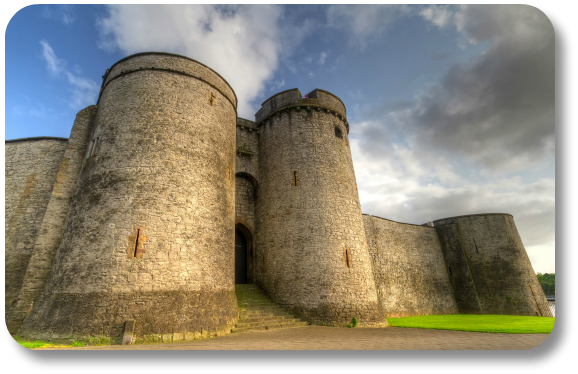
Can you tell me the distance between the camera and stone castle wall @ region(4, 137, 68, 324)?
9.40m

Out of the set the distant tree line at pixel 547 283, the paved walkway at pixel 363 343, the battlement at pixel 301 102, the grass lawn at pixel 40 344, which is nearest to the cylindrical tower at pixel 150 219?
the grass lawn at pixel 40 344

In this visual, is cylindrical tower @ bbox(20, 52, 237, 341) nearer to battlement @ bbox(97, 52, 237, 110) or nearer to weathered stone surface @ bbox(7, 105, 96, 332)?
battlement @ bbox(97, 52, 237, 110)

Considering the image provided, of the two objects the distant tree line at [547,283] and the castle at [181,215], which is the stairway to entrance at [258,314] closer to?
the castle at [181,215]

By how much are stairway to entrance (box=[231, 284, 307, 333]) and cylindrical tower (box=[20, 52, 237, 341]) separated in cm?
73

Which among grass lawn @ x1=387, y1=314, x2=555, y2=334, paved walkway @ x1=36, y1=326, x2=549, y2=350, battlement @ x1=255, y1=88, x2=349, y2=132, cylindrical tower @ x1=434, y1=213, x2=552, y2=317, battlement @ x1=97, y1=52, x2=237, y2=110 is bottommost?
grass lawn @ x1=387, y1=314, x2=555, y2=334

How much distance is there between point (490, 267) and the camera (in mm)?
21219

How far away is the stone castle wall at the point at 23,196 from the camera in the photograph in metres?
9.40

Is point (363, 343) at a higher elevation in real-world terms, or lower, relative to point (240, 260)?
lower

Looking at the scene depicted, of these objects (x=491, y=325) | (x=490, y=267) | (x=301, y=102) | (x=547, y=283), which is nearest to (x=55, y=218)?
(x=301, y=102)

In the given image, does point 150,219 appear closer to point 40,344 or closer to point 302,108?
point 40,344

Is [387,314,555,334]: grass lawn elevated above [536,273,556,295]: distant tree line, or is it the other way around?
[536,273,556,295]: distant tree line

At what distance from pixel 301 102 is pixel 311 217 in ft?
21.9

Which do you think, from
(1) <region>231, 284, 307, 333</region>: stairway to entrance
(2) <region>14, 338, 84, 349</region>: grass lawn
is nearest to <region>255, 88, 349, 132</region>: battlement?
(1) <region>231, 284, 307, 333</region>: stairway to entrance
